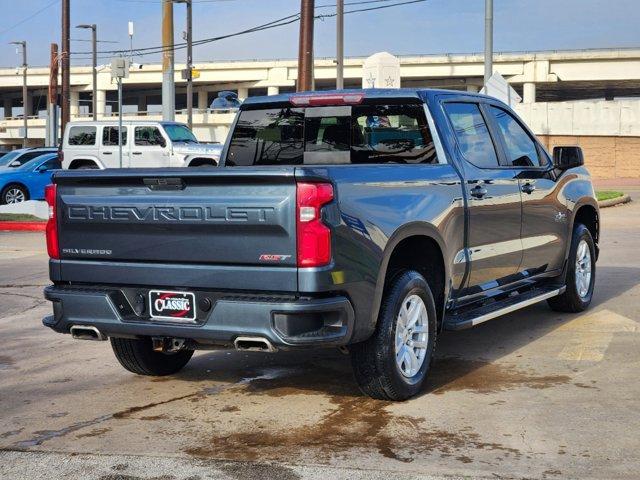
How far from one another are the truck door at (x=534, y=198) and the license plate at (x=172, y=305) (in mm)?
3114

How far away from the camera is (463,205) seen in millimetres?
6645

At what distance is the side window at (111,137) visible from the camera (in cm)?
2608

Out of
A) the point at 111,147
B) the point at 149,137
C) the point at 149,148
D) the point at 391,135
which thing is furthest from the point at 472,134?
the point at 111,147

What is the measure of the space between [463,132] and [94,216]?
277 cm

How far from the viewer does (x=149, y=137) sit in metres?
25.8

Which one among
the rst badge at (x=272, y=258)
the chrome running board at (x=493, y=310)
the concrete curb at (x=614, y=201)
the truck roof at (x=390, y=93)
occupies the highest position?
the truck roof at (x=390, y=93)

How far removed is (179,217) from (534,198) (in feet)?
11.3

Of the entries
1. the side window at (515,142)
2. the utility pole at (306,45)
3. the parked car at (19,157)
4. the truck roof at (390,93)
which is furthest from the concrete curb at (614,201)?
the truck roof at (390,93)

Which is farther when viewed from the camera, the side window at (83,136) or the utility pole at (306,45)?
the side window at (83,136)

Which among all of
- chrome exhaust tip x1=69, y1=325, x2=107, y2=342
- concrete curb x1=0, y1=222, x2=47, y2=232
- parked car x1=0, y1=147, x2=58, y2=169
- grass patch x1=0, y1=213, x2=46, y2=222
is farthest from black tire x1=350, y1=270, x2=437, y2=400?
parked car x1=0, y1=147, x2=58, y2=169

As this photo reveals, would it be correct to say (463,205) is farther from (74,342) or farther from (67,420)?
(74,342)

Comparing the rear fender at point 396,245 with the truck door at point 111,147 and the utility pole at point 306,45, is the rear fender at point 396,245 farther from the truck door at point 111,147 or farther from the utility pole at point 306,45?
the truck door at point 111,147

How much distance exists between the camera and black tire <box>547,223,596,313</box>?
8695 millimetres

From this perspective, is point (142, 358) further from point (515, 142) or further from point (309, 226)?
point (515, 142)
